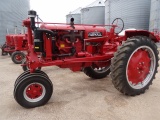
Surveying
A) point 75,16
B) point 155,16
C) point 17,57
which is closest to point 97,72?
point 17,57

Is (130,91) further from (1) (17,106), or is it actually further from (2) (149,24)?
(2) (149,24)

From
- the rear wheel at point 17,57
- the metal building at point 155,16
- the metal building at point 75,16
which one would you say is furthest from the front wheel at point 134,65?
the metal building at point 75,16

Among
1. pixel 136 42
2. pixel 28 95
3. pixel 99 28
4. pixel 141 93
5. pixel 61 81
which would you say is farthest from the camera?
pixel 61 81

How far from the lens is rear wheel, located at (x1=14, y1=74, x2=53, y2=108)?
2.71 metres

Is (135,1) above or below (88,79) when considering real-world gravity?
above

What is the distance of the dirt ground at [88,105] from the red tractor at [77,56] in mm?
186

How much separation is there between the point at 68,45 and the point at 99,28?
90 cm

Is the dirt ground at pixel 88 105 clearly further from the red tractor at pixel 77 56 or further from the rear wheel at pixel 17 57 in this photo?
the rear wheel at pixel 17 57

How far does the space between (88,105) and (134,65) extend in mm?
1154

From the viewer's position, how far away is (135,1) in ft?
38.9

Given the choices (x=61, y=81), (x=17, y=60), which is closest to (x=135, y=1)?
(x=17, y=60)

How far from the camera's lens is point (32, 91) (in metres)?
2.83

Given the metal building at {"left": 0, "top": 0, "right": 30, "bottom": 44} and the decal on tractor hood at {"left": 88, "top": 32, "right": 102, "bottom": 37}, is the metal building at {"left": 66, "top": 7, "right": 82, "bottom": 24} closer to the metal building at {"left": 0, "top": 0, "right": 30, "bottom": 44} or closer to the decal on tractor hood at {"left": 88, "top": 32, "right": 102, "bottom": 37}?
the metal building at {"left": 0, "top": 0, "right": 30, "bottom": 44}

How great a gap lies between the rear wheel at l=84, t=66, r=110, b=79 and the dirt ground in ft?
1.56
